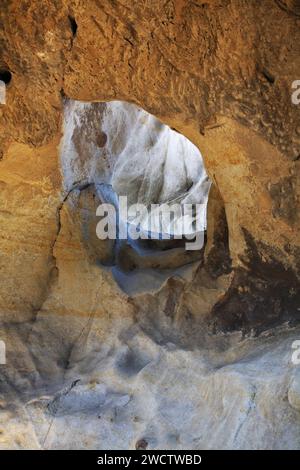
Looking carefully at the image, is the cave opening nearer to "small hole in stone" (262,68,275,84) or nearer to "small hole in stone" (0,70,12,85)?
"small hole in stone" (0,70,12,85)

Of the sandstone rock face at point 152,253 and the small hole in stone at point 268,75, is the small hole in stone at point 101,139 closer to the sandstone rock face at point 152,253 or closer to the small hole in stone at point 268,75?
the sandstone rock face at point 152,253

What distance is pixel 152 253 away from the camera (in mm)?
3553

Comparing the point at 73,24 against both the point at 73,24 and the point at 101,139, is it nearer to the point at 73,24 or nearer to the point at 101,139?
the point at 73,24

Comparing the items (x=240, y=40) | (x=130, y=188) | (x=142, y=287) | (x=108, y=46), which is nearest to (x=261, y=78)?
(x=240, y=40)

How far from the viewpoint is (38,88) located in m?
2.94

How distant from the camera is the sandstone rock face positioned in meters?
2.43

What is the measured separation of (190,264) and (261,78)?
45.5 inches

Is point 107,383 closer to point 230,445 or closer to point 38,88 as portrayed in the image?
point 230,445

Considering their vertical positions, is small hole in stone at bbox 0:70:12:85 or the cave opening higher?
small hole in stone at bbox 0:70:12:85
